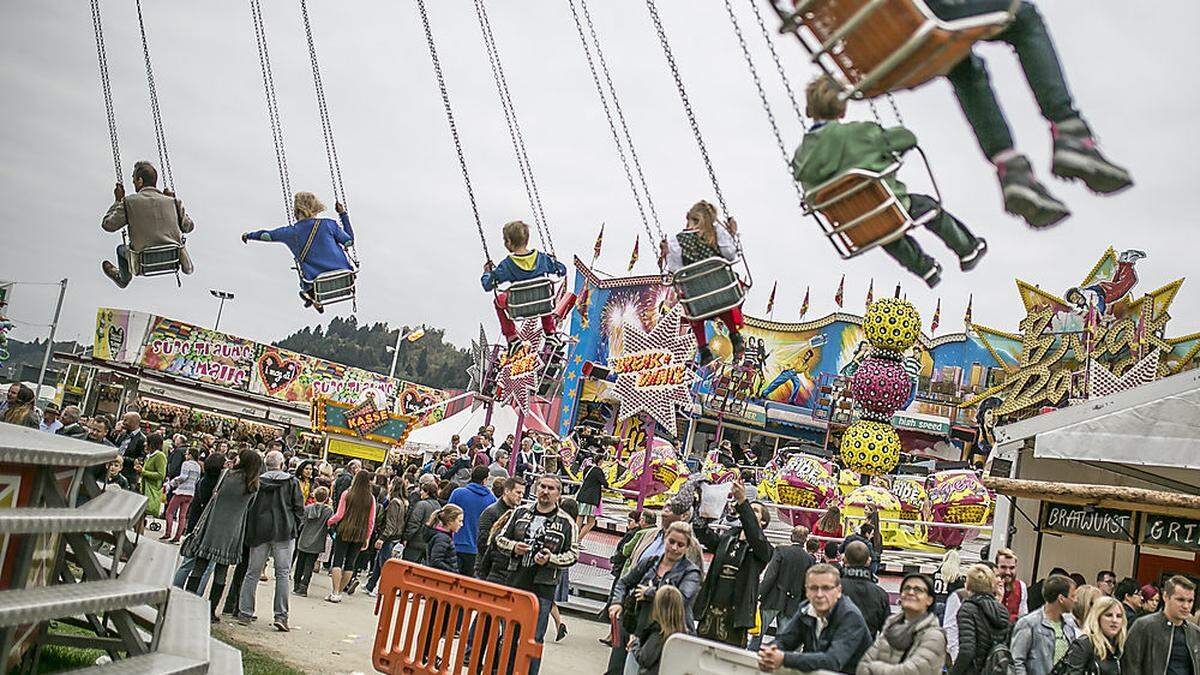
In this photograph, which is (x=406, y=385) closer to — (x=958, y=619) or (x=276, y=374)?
(x=276, y=374)

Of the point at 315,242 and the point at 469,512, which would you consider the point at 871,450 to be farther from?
the point at 315,242

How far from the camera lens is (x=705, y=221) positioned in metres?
6.02

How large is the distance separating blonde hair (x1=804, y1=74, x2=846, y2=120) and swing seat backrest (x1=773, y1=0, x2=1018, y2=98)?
50 cm

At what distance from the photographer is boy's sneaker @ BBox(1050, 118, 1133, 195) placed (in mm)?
3371

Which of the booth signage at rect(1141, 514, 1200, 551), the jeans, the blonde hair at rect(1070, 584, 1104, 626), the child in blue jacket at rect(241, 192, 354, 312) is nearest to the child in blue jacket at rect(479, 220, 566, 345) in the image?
the child in blue jacket at rect(241, 192, 354, 312)

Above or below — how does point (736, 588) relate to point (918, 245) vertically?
below

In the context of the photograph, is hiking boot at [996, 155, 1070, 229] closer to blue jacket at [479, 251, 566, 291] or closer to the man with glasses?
the man with glasses

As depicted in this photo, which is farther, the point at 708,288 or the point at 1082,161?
the point at 708,288

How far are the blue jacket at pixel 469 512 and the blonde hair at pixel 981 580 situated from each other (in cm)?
437

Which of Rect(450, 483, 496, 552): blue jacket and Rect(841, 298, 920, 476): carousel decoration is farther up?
Rect(841, 298, 920, 476): carousel decoration

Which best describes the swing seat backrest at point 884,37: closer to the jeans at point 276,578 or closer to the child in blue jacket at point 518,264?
the child in blue jacket at point 518,264

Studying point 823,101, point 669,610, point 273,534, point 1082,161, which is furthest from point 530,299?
point 1082,161

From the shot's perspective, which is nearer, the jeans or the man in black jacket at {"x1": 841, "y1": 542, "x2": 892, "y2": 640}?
the man in black jacket at {"x1": 841, "y1": 542, "x2": 892, "y2": 640}

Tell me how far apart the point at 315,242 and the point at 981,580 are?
5.99 m
